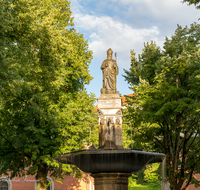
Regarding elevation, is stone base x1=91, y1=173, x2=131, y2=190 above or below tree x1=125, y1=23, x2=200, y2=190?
below

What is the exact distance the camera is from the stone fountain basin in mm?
9016

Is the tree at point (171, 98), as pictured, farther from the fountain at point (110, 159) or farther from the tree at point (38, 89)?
the fountain at point (110, 159)

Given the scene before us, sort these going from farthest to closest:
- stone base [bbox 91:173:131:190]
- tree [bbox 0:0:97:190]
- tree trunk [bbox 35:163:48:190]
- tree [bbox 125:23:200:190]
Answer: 1. tree trunk [bbox 35:163:48:190]
2. tree [bbox 125:23:200:190]
3. tree [bbox 0:0:97:190]
4. stone base [bbox 91:173:131:190]

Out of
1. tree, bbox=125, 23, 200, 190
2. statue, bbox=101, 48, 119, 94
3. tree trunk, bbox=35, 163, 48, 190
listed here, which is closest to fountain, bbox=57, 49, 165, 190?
statue, bbox=101, 48, 119, 94

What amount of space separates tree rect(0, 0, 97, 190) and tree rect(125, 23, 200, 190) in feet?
13.7

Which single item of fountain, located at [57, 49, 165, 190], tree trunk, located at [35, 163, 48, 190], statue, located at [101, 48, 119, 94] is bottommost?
tree trunk, located at [35, 163, 48, 190]

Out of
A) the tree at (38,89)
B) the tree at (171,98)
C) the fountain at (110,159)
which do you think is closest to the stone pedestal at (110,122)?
the fountain at (110,159)

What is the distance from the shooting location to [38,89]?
17.7 metres

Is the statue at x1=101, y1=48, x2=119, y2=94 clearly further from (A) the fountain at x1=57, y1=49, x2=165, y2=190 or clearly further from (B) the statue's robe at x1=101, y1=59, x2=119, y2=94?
(A) the fountain at x1=57, y1=49, x2=165, y2=190

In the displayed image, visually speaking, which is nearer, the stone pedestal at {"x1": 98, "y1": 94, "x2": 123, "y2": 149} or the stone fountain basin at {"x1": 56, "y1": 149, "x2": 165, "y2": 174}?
the stone fountain basin at {"x1": 56, "y1": 149, "x2": 165, "y2": 174}

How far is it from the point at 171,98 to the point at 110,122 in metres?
7.54

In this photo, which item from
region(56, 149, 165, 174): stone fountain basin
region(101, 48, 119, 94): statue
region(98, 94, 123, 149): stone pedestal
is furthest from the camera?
region(101, 48, 119, 94): statue

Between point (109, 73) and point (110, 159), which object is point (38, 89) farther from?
point (110, 159)

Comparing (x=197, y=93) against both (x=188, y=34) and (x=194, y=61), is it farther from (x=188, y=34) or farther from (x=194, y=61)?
(x=188, y=34)
